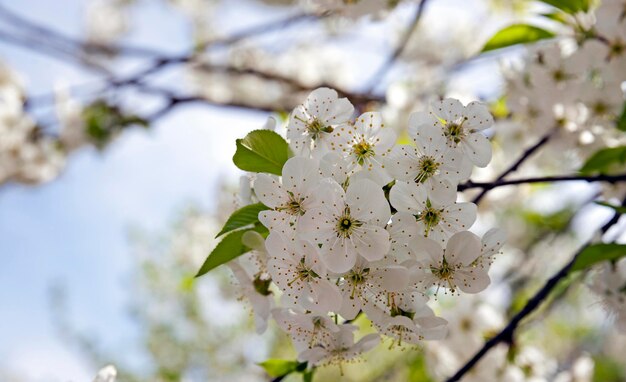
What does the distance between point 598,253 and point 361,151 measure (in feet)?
1.74

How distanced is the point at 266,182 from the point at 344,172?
0.11 metres

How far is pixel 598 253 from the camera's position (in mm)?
1049

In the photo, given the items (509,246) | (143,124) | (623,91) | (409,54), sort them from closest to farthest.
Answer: (623,91), (143,124), (509,246), (409,54)

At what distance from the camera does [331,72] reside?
561 centimetres

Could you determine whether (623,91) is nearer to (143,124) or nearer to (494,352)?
(494,352)

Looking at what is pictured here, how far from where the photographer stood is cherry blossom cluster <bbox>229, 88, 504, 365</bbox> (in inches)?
29.5

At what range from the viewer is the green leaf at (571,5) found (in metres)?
1.37

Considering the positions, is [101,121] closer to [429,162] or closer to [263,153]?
[263,153]

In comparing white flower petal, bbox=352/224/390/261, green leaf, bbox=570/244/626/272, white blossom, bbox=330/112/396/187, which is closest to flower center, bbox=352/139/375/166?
white blossom, bbox=330/112/396/187

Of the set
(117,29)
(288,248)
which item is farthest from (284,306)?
(117,29)

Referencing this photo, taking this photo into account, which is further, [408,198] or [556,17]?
[556,17]

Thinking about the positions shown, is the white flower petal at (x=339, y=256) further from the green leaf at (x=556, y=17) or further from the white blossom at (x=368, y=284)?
the green leaf at (x=556, y=17)

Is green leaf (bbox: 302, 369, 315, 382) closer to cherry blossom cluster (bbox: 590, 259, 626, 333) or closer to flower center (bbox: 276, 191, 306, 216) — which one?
flower center (bbox: 276, 191, 306, 216)

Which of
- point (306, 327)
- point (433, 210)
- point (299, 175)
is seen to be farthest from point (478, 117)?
point (306, 327)
